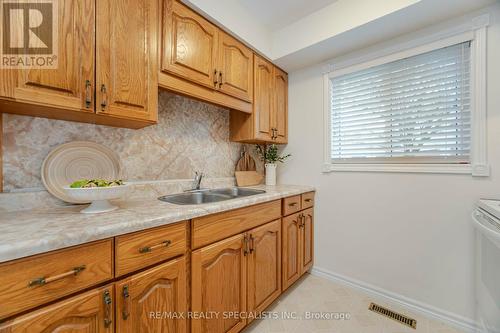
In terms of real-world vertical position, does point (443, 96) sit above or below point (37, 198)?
above

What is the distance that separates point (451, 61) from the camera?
158 centimetres

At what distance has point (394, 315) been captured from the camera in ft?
5.38

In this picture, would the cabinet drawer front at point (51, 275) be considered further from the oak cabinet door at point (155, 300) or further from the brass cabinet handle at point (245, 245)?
the brass cabinet handle at point (245, 245)

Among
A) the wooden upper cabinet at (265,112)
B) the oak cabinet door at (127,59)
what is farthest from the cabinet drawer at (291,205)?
the oak cabinet door at (127,59)

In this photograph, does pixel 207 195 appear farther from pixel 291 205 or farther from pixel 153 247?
pixel 153 247

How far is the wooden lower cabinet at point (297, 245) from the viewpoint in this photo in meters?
1.82

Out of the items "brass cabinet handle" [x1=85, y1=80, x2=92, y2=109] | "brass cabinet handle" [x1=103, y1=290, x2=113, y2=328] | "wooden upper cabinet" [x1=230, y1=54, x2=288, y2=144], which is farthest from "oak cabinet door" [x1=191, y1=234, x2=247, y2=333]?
"wooden upper cabinet" [x1=230, y1=54, x2=288, y2=144]

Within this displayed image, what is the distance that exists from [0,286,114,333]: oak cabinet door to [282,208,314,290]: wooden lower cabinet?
1.28 metres

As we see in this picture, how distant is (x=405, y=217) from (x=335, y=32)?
1.58m

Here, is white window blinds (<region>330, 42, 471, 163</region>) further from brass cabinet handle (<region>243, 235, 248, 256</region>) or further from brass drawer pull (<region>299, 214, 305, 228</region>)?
brass cabinet handle (<region>243, 235, 248, 256</region>)

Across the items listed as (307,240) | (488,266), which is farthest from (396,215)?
(307,240)

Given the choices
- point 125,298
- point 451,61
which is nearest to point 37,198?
point 125,298

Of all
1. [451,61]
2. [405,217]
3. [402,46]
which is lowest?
[405,217]

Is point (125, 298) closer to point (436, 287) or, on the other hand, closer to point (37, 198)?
point (37, 198)
